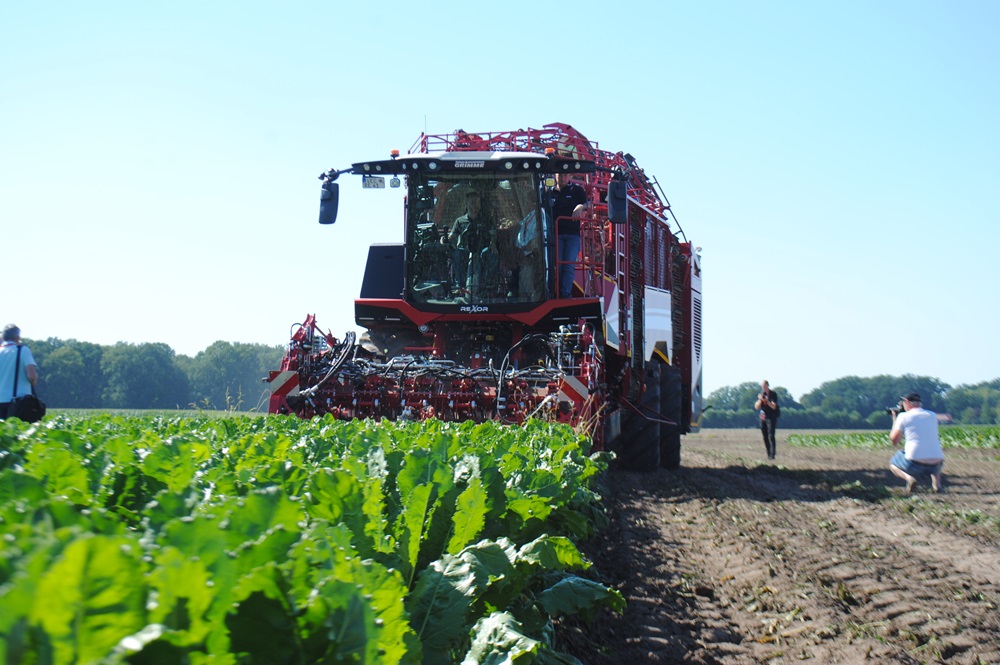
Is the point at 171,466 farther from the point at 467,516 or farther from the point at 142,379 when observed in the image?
the point at 142,379

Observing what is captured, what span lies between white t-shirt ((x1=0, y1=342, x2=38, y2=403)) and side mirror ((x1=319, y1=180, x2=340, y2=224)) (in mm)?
3301

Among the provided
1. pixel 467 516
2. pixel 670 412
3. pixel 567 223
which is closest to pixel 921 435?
pixel 670 412

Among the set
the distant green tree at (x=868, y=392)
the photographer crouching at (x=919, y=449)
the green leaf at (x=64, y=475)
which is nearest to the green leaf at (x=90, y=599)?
the green leaf at (x=64, y=475)

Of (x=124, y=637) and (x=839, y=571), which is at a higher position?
(x=124, y=637)

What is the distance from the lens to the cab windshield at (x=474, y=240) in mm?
11484

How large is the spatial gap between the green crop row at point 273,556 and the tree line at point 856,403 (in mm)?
69831

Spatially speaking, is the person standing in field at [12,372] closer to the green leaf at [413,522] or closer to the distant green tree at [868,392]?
the green leaf at [413,522]

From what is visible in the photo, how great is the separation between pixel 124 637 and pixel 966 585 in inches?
224

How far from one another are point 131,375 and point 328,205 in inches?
1540

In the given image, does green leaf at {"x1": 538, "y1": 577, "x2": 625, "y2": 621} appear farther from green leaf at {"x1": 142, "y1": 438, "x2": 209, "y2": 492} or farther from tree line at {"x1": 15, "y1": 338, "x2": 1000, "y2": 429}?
tree line at {"x1": 15, "y1": 338, "x2": 1000, "y2": 429}

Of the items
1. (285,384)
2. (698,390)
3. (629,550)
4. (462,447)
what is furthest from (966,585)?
(698,390)

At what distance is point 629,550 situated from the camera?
275 inches

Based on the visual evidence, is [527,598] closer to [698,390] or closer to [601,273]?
[601,273]

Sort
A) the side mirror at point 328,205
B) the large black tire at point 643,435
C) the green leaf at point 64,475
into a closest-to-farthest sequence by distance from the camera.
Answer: the green leaf at point 64,475
the side mirror at point 328,205
the large black tire at point 643,435
